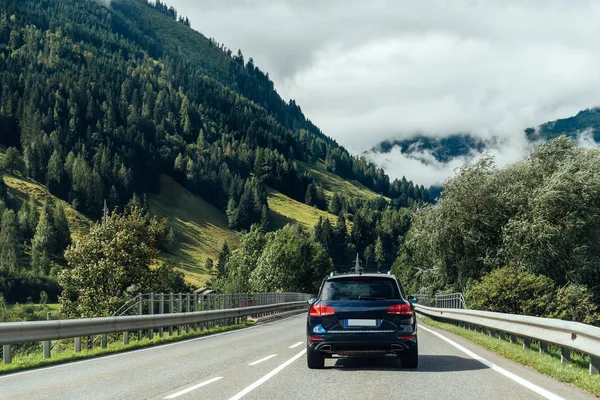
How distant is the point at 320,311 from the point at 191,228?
6777 inches

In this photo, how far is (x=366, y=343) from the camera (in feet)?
34.0

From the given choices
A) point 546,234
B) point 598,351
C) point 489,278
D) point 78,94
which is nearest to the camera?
point 598,351

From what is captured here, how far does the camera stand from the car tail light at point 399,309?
1058 centimetres

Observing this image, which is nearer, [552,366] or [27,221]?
[552,366]

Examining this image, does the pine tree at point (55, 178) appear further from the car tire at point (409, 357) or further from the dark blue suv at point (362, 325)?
the car tire at point (409, 357)

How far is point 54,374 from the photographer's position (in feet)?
35.2

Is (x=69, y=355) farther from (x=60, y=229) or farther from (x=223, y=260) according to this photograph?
(x=223, y=260)

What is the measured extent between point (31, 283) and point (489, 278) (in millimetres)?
103825

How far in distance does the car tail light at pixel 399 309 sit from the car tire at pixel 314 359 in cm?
135

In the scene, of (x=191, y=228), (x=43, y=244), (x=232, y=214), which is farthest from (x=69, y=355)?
(x=232, y=214)

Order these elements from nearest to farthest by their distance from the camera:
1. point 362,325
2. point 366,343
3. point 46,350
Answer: point 366,343 → point 362,325 → point 46,350

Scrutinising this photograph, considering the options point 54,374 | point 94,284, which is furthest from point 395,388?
point 94,284

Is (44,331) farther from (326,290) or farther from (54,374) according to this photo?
(326,290)

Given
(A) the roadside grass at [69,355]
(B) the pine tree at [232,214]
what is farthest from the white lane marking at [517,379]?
(B) the pine tree at [232,214]
